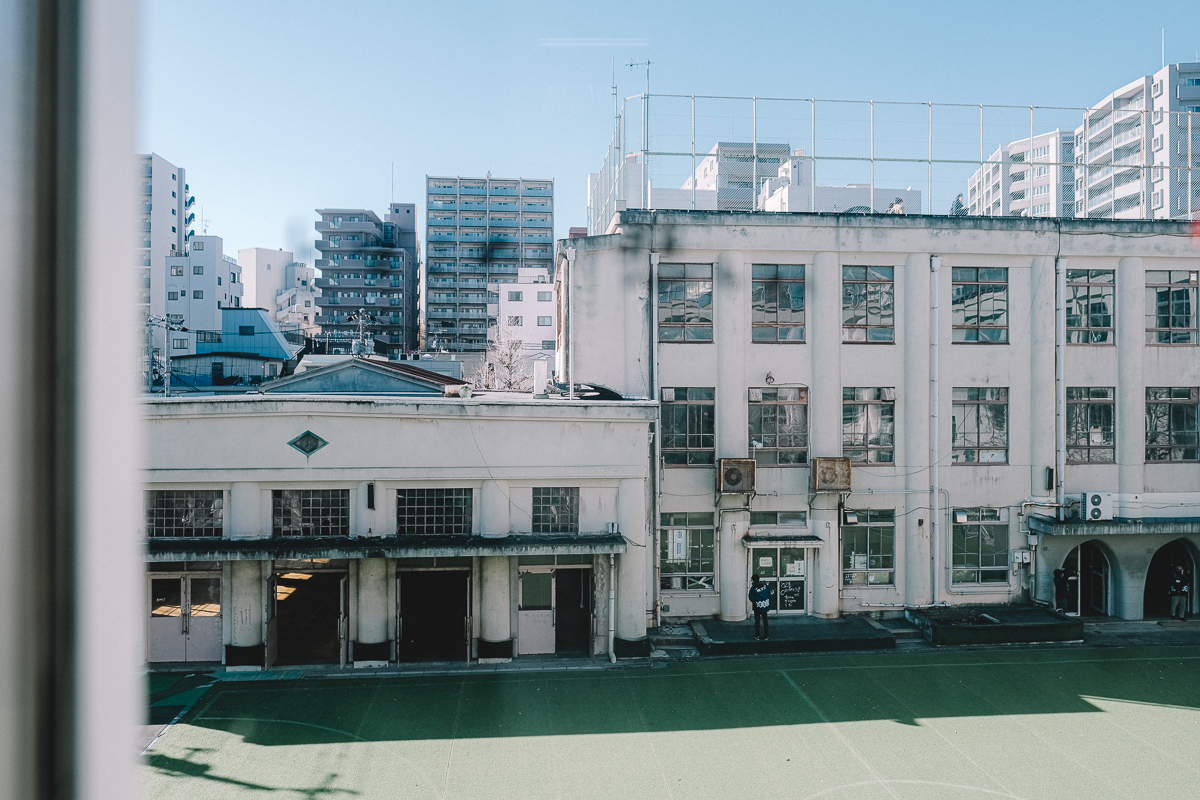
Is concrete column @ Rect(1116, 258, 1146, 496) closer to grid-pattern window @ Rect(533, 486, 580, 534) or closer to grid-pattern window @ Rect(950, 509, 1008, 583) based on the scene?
grid-pattern window @ Rect(950, 509, 1008, 583)

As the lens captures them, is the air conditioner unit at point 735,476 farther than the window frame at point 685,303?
No

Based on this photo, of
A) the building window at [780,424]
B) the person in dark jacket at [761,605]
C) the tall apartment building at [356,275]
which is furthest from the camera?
the tall apartment building at [356,275]

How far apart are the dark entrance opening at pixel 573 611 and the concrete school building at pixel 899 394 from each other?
1.99 m

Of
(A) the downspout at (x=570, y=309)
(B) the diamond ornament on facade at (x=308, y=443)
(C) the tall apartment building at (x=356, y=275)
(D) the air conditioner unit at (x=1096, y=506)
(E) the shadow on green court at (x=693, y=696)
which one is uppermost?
(C) the tall apartment building at (x=356, y=275)

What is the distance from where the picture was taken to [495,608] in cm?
1266

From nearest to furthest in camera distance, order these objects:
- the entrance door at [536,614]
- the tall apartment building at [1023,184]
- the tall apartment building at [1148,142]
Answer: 1. the entrance door at [536,614]
2. the tall apartment building at [1148,142]
3. the tall apartment building at [1023,184]

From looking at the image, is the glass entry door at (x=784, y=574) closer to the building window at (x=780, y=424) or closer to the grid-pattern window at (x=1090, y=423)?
the building window at (x=780, y=424)

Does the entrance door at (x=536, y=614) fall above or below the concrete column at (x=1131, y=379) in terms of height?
below

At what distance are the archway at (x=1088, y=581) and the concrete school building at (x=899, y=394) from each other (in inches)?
3.2

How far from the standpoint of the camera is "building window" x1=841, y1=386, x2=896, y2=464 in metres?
15.4

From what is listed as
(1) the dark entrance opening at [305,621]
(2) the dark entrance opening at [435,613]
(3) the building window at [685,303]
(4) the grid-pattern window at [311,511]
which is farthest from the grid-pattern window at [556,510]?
(3) the building window at [685,303]

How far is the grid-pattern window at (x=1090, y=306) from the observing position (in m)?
15.8

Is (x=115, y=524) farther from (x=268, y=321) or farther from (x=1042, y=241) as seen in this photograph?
(x=268, y=321)

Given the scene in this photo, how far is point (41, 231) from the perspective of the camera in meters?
1.17
